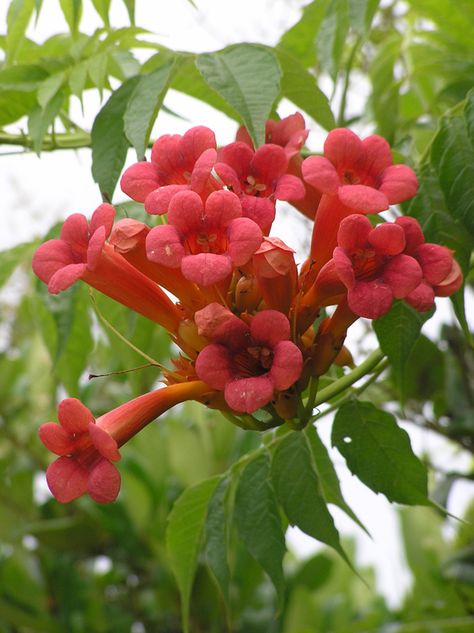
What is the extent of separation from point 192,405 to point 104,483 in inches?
67.1

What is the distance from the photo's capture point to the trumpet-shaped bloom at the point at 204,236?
1.03 metres

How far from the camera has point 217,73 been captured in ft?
4.53

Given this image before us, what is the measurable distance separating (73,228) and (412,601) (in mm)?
2030

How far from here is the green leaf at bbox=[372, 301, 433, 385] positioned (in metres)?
1.30

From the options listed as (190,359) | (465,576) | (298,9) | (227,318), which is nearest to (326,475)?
(190,359)

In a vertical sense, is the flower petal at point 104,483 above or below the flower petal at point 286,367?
below

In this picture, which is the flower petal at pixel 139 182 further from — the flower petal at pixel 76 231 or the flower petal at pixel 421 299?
the flower petal at pixel 421 299

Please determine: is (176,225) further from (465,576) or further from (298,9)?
(298,9)

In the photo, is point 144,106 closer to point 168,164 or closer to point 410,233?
point 168,164

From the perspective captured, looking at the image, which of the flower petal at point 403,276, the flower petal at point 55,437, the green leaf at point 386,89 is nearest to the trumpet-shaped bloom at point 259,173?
the flower petal at point 403,276

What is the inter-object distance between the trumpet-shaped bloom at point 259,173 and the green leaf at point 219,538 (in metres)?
0.57

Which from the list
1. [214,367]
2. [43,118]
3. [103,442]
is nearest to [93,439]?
[103,442]

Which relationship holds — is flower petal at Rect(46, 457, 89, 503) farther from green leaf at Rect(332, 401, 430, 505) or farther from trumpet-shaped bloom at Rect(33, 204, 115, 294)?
green leaf at Rect(332, 401, 430, 505)

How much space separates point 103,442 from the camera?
3.42ft
